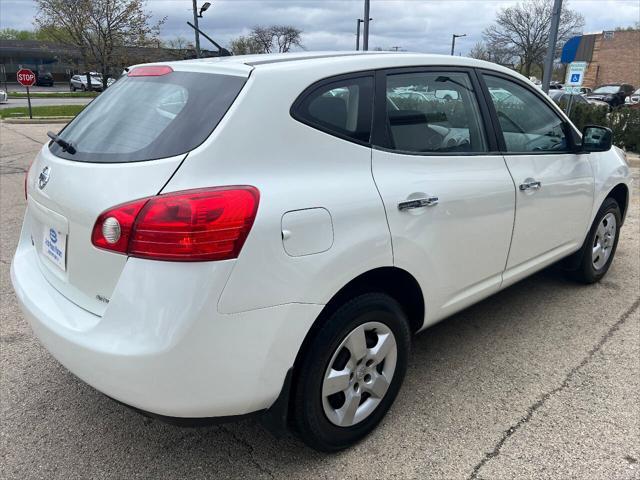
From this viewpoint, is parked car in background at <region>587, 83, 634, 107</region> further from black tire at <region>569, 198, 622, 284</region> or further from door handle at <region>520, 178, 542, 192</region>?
door handle at <region>520, 178, 542, 192</region>

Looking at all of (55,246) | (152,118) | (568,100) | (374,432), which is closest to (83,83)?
(568,100)

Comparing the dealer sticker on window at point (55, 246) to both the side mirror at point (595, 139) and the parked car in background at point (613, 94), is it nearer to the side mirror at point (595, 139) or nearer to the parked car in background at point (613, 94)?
the side mirror at point (595, 139)

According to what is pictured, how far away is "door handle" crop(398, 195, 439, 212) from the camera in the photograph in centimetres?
239

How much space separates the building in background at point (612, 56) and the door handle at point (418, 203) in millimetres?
60126

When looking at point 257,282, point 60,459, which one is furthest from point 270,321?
→ point 60,459

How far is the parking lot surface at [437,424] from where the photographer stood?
2350 mm

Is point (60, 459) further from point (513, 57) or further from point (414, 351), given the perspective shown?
point (513, 57)

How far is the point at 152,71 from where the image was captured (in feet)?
8.14

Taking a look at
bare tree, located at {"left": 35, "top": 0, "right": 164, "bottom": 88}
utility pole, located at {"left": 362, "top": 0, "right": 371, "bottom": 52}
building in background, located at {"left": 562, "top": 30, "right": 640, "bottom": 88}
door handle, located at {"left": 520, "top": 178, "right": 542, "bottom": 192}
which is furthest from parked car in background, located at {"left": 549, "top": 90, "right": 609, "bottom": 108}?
building in background, located at {"left": 562, "top": 30, "right": 640, "bottom": 88}

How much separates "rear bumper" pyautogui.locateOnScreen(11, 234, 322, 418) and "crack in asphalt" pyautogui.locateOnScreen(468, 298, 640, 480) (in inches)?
41.4

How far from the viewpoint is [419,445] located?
8.18ft

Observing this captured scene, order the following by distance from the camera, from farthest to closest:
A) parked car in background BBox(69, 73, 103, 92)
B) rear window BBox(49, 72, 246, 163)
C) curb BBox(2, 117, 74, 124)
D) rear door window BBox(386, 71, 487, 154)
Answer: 1. parked car in background BBox(69, 73, 103, 92)
2. curb BBox(2, 117, 74, 124)
3. rear door window BBox(386, 71, 487, 154)
4. rear window BBox(49, 72, 246, 163)

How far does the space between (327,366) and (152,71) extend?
1.56m

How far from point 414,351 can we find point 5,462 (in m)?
2.25
